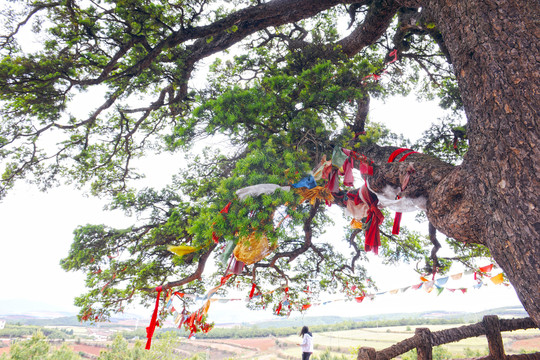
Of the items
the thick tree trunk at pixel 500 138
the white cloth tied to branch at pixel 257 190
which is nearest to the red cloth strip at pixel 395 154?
the thick tree trunk at pixel 500 138

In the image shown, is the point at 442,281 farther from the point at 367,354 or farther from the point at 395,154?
the point at 367,354

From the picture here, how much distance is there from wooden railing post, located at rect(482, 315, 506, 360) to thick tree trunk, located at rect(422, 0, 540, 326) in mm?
1806

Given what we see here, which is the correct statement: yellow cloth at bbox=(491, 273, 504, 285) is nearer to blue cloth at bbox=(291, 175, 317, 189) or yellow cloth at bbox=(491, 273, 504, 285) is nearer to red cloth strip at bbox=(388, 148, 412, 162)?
red cloth strip at bbox=(388, 148, 412, 162)

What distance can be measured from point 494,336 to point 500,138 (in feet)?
8.74

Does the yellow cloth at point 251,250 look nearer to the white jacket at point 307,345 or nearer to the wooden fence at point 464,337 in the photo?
the wooden fence at point 464,337

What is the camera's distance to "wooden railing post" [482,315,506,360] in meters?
2.81

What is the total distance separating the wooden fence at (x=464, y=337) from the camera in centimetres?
242

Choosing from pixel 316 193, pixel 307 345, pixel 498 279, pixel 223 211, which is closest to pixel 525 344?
pixel 498 279

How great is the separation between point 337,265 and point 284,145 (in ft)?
15.9

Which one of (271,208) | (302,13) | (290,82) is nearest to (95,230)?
(271,208)

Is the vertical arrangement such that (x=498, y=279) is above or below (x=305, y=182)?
below

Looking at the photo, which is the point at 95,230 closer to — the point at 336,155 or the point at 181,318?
the point at 181,318

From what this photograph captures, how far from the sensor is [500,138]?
5.18ft

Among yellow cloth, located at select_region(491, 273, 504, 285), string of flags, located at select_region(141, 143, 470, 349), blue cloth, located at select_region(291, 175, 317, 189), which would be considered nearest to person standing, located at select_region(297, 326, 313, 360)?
string of flags, located at select_region(141, 143, 470, 349)
